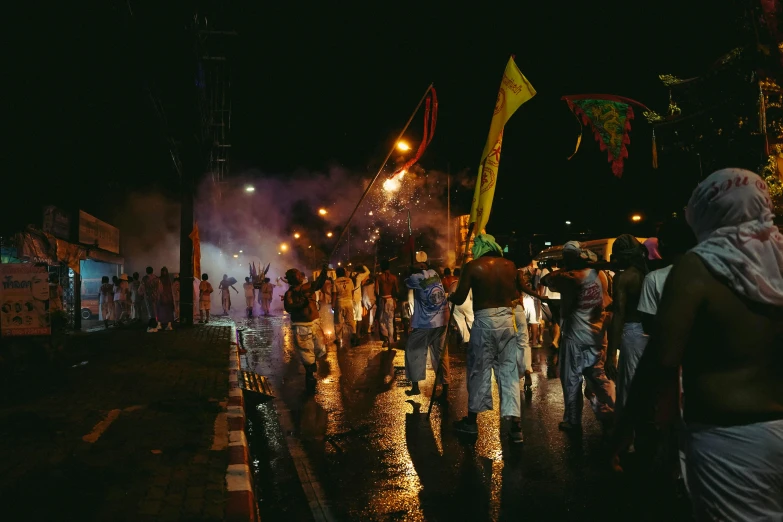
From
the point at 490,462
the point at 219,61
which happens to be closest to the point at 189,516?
the point at 490,462

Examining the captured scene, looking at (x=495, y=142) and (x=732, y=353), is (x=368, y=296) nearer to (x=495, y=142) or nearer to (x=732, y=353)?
(x=495, y=142)

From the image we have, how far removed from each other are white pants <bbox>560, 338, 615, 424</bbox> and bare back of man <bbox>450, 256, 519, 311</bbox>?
843mm

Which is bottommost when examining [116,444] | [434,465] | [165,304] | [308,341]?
[434,465]

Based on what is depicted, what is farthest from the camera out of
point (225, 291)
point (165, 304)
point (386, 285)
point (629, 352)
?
point (225, 291)

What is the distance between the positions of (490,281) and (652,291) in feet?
5.83

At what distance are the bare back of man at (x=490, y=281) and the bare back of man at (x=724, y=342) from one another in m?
3.73

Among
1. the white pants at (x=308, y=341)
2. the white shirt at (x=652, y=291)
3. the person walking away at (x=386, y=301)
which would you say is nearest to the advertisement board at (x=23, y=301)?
the white pants at (x=308, y=341)

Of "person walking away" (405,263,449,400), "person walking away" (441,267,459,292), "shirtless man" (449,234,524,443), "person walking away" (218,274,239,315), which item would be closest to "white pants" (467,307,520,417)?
"shirtless man" (449,234,524,443)

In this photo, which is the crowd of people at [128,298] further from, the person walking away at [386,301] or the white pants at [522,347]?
the white pants at [522,347]

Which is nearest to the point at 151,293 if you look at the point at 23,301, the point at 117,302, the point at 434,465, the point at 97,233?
the point at 117,302

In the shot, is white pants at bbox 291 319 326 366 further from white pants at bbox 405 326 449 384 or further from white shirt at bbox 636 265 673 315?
white shirt at bbox 636 265 673 315

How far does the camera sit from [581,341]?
5625mm

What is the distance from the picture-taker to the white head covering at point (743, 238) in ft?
5.90

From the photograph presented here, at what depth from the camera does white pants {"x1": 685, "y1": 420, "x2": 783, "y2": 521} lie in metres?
1.77
